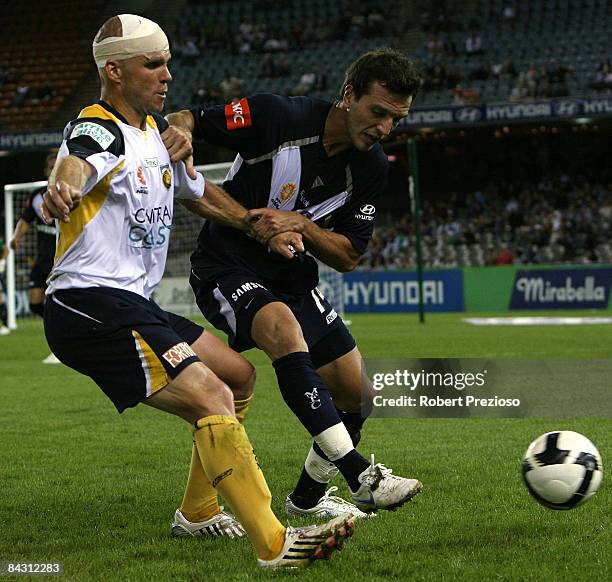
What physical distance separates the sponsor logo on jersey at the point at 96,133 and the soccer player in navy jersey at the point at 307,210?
3.10 ft

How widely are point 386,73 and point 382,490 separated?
1.80m

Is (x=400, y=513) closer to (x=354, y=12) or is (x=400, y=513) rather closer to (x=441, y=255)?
(x=441, y=255)

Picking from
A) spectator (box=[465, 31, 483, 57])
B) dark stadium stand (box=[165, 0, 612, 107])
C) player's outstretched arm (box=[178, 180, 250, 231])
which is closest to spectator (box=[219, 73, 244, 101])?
dark stadium stand (box=[165, 0, 612, 107])

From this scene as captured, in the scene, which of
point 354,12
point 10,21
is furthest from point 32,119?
point 354,12

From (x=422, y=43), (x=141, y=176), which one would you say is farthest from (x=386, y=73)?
(x=422, y=43)

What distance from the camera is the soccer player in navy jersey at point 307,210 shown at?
182 inches

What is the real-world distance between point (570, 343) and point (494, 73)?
18141 mm

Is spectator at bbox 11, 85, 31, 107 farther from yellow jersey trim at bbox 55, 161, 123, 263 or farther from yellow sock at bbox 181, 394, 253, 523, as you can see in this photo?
yellow jersey trim at bbox 55, 161, 123, 263

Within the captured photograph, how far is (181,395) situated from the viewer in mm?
3652

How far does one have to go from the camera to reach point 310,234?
4727 millimetres

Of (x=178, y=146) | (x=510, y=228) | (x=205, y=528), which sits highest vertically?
(x=178, y=146)

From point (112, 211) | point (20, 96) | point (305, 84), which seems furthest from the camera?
point (20, 96)

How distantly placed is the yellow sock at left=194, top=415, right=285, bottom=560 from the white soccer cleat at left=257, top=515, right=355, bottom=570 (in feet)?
0.09

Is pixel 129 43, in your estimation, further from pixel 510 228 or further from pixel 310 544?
pixel 510 228
